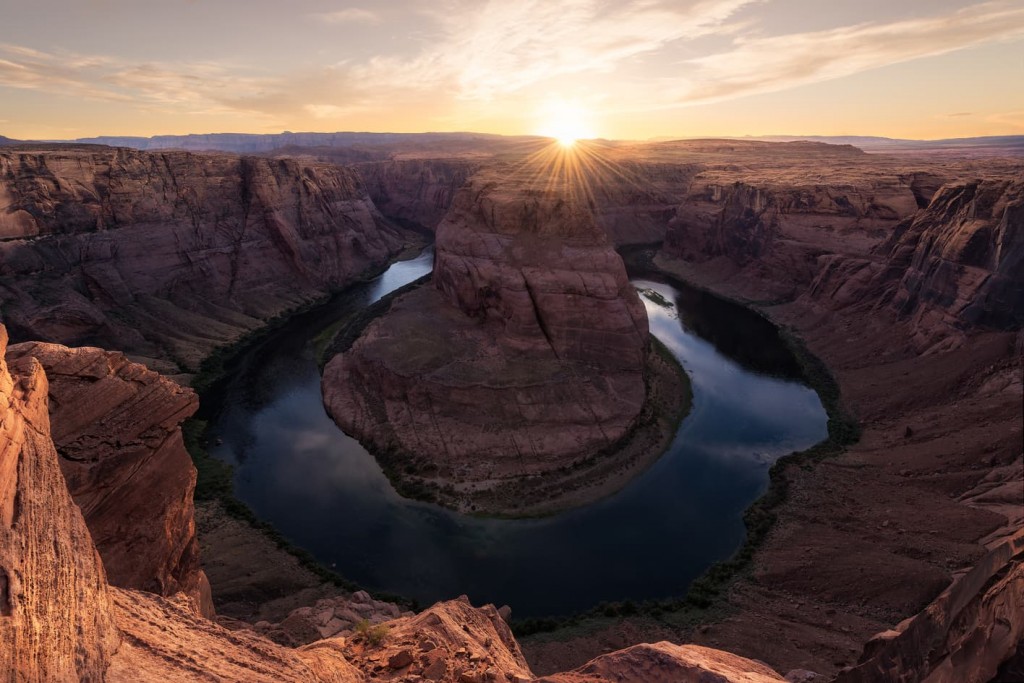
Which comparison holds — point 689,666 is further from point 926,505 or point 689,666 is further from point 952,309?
point 952,309

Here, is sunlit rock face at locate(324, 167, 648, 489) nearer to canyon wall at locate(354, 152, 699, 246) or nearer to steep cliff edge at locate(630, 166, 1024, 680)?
steep cliff edge at locate(630, 166, 1024, 680)

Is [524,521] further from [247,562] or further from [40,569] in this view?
[40,569]

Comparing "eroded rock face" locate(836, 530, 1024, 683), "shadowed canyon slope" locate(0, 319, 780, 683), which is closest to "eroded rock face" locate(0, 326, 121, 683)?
"shadowed canyon slope" locate(0, 319, 780, 683)

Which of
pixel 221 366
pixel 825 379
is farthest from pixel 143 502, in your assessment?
pixel 825 379

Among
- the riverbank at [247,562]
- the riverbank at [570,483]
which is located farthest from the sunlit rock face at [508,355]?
the riverbank at [247,562]

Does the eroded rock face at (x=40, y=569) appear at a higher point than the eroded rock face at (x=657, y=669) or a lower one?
higher

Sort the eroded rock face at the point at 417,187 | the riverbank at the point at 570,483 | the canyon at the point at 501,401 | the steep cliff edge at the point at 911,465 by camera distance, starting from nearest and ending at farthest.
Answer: the canyon at the point at 501,401 < the steep cliff edge at the point at 911,465 < the riverbank at the point at 570,483 < the eroded rock face at the point at 417,187

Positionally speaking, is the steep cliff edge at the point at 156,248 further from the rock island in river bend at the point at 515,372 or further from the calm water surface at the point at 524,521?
the rock island in river bend at the point at 515,372
